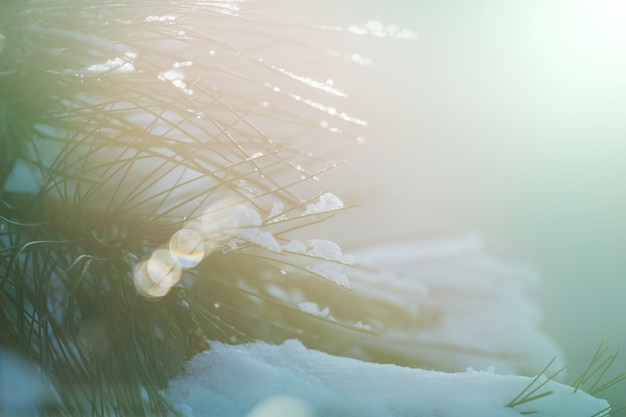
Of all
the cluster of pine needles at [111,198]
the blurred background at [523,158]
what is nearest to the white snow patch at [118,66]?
the cluster of pine needles at [111,198]

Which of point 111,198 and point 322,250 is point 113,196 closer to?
point 111,198

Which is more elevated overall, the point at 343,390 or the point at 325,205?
the point at 325,205

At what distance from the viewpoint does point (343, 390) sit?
41 centimetres

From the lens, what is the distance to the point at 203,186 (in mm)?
513

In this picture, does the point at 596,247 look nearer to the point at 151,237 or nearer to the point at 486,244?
the point at 486,244

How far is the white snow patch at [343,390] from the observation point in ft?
1.28

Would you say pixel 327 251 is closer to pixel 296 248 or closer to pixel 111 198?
pixel 296 248

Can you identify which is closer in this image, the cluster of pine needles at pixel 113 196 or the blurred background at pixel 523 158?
the cluster of pine needles at pixel 113 196

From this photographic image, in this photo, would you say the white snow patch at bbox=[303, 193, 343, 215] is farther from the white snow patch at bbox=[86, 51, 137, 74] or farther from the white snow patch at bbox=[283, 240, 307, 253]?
the white snow patch at bbox=[86, 51, 137, 74]

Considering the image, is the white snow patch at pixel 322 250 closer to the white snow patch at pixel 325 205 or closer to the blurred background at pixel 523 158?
the white snow patch at pixel 325 205

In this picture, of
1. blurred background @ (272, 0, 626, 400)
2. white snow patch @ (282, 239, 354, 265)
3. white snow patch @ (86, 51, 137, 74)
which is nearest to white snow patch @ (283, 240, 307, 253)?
white snow patch @ (282, 239, 354, 265)

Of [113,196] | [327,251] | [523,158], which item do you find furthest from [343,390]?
[523,158]

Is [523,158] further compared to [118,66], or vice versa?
[523,158]

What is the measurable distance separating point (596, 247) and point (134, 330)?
9.13 ft
